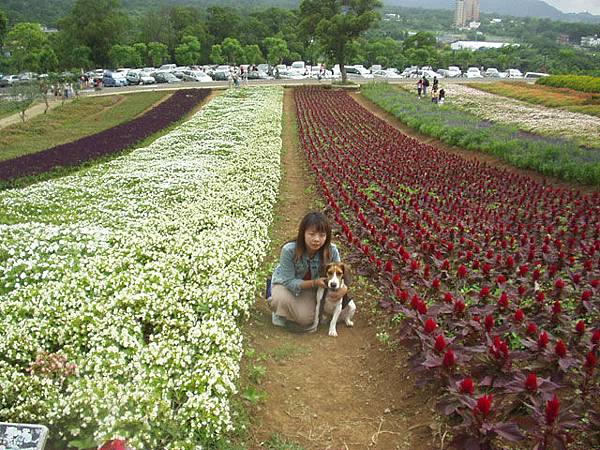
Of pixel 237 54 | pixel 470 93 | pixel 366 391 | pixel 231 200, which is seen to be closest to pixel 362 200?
pixel 231 200

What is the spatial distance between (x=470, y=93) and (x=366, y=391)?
36.5m

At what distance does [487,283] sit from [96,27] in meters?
61.5

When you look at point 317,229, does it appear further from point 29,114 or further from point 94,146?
point 29,114

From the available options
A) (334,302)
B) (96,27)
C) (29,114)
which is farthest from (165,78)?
(334,302)

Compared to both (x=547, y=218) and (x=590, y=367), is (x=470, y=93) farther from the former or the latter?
(x=590, y=367)

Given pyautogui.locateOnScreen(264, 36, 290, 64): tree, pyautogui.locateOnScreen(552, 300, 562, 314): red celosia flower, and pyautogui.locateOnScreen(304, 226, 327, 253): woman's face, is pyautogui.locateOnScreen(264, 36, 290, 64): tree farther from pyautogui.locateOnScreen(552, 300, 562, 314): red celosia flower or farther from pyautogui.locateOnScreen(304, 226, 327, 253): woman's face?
pyautogui.locateOnScreen(552, 300, 562, 314): red celosia flower

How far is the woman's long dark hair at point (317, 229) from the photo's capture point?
501 cm

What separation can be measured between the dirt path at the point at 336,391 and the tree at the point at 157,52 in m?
63.6

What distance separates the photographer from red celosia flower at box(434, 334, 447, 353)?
12.6ft

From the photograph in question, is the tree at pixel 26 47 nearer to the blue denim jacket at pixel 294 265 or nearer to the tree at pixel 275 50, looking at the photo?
the tree at pixel 275 50

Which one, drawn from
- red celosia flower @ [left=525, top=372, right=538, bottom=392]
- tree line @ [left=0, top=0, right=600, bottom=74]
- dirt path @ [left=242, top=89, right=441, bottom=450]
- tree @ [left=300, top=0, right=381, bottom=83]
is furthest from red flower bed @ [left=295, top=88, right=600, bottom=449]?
tree line @ [left=0, top=0, right=600, bottom=74]

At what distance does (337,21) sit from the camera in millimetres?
40250

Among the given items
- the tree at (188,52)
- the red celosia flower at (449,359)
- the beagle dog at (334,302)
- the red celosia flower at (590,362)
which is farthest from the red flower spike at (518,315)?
the tree at (188,52)

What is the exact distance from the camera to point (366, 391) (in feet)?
15.0
